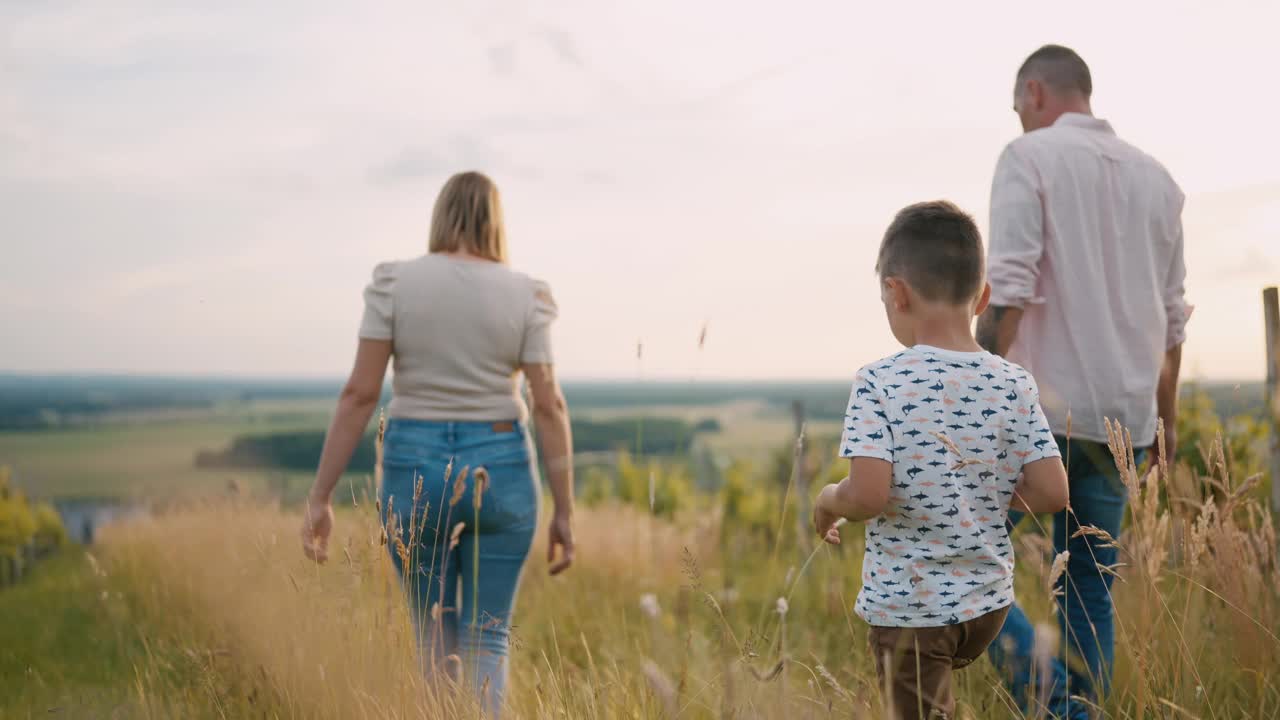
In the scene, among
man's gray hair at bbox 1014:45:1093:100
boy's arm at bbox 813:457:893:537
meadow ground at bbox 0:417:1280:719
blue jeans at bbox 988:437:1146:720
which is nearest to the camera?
boy's arm at bbox 813:457:893:537

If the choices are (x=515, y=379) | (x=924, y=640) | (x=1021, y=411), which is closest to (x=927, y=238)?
(x=1021, y=411)

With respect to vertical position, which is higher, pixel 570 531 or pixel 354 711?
pixel 570 531

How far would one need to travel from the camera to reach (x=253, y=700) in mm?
2609

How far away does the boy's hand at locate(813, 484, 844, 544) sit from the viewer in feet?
5.56

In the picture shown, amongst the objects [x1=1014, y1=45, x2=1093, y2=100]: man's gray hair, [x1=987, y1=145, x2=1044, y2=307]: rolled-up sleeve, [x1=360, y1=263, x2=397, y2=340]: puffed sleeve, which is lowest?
[x1=360, y1=263, x2=397, y2=340]: puffed sleeve

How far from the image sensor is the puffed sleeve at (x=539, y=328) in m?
2.69

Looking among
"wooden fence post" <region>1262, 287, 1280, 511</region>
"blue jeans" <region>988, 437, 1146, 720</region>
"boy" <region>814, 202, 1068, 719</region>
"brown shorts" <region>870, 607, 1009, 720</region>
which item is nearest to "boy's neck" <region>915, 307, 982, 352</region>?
"boy" <region>814, 202, 1068, 719</region>

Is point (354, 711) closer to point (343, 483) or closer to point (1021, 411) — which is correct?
point (343, 483)

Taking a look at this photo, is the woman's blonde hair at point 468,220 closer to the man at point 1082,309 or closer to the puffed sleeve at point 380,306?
the puffed sleeve at point 380,306

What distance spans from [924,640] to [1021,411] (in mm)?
479

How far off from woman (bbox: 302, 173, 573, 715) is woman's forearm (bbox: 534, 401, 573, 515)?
0.01 m

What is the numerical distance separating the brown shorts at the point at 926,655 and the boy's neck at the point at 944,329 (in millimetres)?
525

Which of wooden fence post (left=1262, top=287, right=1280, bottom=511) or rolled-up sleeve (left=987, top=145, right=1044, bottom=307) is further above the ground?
→ rolled-up sleeve (left=987, top=145, right=1044, bottom=307)

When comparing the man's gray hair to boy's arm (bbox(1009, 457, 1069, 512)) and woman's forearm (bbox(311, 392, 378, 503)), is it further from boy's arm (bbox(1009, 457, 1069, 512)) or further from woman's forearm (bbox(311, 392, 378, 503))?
Result: woman's forearm (bbox(311, 392, 378, 503))
